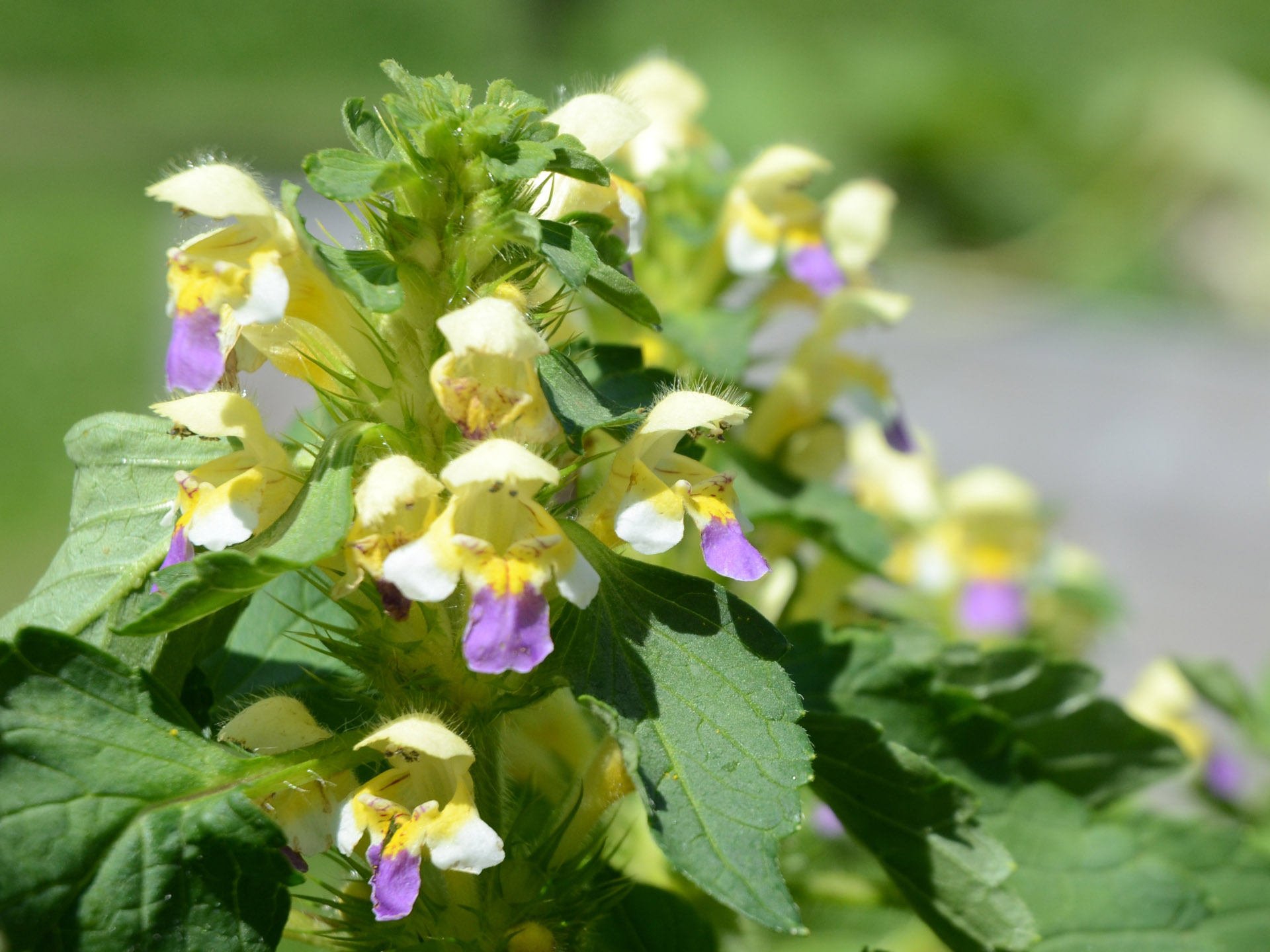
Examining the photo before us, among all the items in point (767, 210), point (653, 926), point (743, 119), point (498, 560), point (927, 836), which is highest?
point (743, 119)

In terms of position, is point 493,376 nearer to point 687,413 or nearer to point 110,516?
point 687,413

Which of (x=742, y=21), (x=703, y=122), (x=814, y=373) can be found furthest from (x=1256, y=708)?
(x=742, y=21)

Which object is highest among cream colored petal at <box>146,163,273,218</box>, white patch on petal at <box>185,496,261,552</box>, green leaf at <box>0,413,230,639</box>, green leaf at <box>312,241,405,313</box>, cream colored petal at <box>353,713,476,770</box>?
cream colored petal at <box>146,163,273,218</box>

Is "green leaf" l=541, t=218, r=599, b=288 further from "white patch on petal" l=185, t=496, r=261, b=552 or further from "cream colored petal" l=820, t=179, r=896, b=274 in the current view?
"cream colored petal" l=820, t=179, r=896, b=274

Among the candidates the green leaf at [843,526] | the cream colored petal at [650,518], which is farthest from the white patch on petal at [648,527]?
the green leaf at [843,526]

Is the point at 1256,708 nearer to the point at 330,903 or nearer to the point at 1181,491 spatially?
the point at 330,903

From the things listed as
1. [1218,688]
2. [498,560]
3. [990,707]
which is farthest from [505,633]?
[1218,688]

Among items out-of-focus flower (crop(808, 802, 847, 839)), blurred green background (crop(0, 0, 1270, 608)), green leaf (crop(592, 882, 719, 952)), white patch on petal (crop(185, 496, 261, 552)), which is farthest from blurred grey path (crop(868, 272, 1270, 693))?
→ white patch on petal (crop(185, 496, 261, 552))

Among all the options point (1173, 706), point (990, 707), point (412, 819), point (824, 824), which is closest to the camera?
point (412, 819)
